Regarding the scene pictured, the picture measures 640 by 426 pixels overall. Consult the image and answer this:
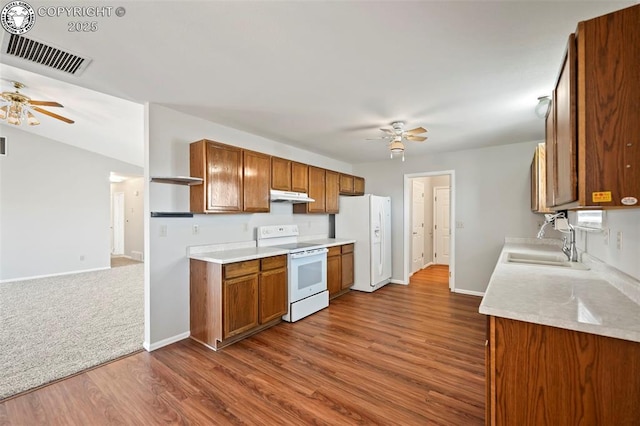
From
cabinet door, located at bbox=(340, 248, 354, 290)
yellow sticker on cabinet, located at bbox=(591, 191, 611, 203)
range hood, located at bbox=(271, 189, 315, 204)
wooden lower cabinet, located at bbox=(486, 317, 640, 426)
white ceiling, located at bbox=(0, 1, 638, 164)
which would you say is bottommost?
cabinet door, located at bbox=(340, 248, 354, 290)

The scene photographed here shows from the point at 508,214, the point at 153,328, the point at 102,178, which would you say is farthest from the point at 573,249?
the point at 102,178

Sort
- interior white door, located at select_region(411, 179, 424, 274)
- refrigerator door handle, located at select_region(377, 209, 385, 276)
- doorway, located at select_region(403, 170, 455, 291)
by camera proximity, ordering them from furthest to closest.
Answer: interior white door, located at select_region(411, 179, 424, 274) → doorway, located at select_region(403, 170, 455, 291) → refrigerator door handle, located at select_region(377, 209, 385, 276)

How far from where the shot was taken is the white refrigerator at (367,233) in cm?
484

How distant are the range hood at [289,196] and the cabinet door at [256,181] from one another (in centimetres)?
13

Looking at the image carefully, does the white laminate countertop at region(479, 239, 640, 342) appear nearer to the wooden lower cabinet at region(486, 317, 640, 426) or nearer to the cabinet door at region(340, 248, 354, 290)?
the wooden lower cabinet at region(486, 317, 640, 426)

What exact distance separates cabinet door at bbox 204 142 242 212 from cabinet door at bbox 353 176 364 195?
2783 millimetres

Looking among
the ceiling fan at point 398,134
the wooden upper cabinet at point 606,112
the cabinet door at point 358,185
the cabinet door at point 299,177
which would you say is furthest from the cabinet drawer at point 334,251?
the wooden upper cabinet at point 606,112

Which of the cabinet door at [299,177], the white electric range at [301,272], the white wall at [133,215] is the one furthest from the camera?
the white wall at [133,215]

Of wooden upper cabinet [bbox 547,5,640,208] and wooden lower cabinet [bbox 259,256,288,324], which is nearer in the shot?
wooden upper cabinet [bbox 547,5,640,208]

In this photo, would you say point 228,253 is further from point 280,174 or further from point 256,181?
point 280,174

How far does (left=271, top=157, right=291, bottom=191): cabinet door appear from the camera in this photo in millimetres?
3736

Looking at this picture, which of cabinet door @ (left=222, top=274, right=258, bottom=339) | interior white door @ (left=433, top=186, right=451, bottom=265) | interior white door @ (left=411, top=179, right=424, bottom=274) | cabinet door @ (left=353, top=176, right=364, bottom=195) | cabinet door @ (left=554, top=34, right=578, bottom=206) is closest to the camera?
cabinet door @ (left=554, top=34, right=578, bottom=206)

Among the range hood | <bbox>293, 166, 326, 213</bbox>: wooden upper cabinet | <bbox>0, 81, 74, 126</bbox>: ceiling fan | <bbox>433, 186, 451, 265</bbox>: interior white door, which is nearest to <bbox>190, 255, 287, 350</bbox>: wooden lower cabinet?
the range hood

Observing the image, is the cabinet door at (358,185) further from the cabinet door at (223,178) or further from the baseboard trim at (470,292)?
the cabinet door at (223,178)
